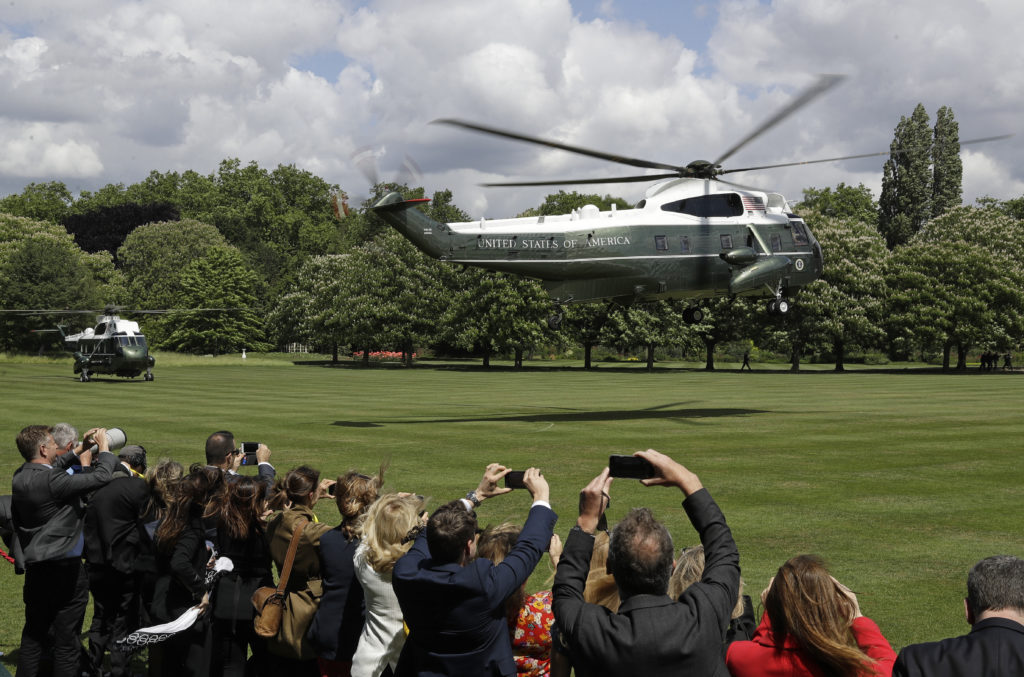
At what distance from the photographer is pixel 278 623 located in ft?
21.8

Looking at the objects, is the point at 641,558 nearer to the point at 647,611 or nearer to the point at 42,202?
the point at 647,611

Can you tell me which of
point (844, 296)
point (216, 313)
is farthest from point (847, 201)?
point (216, 313)

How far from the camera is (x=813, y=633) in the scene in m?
4.46

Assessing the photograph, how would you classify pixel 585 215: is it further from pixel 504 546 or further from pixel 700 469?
pixel 504 546

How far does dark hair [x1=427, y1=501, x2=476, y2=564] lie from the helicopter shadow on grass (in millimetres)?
24142

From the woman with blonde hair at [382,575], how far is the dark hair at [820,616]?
2349 millimetres

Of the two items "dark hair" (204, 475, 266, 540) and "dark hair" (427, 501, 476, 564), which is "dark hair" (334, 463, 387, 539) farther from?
"dark hair" (427, 501, 476, 564)

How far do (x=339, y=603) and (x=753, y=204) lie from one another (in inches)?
1128

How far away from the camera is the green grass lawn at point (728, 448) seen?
1259cm

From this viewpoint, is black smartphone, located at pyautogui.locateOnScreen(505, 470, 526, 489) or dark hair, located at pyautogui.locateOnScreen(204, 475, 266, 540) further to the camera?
dark hair, located at pyautogui.locateOnScreen(204, 475, 266, 540)

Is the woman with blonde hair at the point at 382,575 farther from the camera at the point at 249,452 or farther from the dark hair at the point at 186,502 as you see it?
the camera at the point at 249,452

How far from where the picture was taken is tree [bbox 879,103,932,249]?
11031 cm

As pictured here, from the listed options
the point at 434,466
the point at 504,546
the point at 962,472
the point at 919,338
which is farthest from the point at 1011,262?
the point at 504,546

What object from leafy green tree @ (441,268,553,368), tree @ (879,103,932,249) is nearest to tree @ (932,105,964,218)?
tree @ (879,103,932,249)
